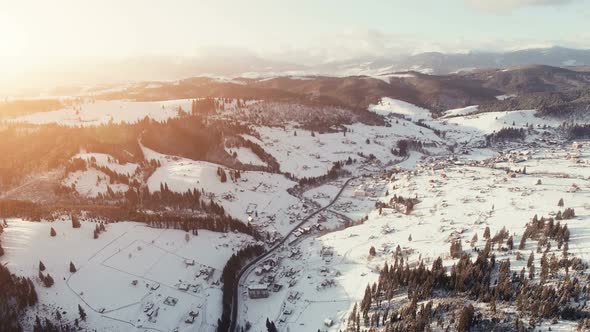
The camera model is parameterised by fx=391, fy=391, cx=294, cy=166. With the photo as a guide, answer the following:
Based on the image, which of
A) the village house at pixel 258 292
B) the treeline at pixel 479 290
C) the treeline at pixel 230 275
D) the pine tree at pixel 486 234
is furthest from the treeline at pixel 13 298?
the pine tree at pixel 486 234

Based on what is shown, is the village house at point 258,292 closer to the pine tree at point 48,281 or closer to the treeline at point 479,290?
the treeline at point 479,290

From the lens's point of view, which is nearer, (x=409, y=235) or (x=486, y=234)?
(x=486, y=234)

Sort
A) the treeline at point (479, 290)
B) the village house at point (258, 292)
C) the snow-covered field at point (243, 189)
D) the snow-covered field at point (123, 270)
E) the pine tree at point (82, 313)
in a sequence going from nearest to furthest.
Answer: the treeline at point (479, 290) → the pine tree at point (82, 313) → the snow-covered field at point (123, 270) → the village house at point (258, 292) → the snow-covered field at point (243, 189)

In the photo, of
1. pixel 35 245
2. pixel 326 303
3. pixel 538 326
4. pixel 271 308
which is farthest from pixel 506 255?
pixel 35 245

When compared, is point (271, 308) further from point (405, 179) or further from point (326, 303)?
point (405, 179)

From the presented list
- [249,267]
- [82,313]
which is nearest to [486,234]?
[249,267]

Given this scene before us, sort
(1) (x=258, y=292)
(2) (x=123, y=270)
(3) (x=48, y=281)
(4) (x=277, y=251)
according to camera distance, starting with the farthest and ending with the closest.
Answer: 1. (4) (x=277, y=251)
2. (2) (x=123, y=270)
3. (1) (x=258, y=292)
4. (3) (x=48, y=281)

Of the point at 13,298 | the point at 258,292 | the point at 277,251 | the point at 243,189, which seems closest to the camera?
the point at 13,298

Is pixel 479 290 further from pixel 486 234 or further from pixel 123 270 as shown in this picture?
pixel 123 270
